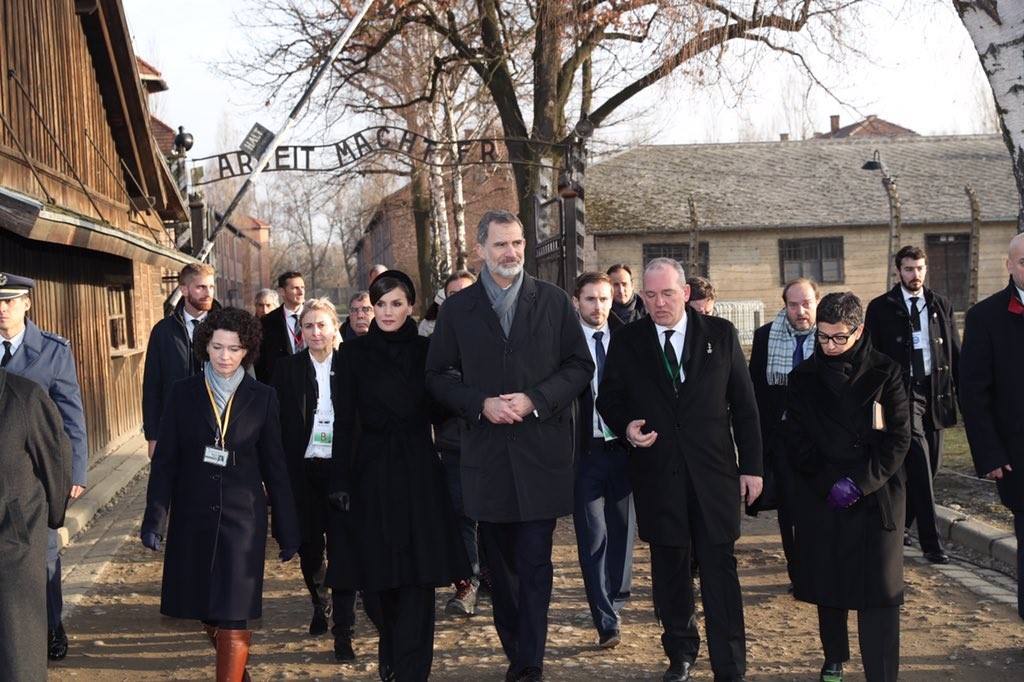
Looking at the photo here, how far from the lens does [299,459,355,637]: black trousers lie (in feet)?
21.9

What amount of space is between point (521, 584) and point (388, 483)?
2.65 ft

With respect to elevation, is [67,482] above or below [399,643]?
above

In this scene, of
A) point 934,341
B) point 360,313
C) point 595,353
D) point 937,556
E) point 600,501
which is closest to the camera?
point 600,501

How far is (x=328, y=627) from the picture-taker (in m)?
7.25

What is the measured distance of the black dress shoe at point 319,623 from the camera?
7191 millimetres

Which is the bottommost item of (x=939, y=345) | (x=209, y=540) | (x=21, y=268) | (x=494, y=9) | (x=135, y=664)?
(x=135, y=664)

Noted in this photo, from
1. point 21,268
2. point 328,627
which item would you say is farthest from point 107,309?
point 328,627

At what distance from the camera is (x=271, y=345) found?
9.62 meters

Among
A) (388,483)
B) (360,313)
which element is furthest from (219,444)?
(360,313)

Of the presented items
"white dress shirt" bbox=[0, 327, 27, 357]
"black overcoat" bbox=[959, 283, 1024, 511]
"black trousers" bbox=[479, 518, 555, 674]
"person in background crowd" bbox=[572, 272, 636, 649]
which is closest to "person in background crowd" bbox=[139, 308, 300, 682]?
"black trousers" bbox=[479, 518, 555, 674]

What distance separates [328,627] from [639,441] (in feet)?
8.22

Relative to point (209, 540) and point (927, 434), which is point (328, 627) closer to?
point (209, 540)

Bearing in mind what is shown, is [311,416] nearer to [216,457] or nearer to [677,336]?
[216,457]

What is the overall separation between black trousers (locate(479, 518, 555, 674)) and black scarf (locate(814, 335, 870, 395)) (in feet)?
4.86
